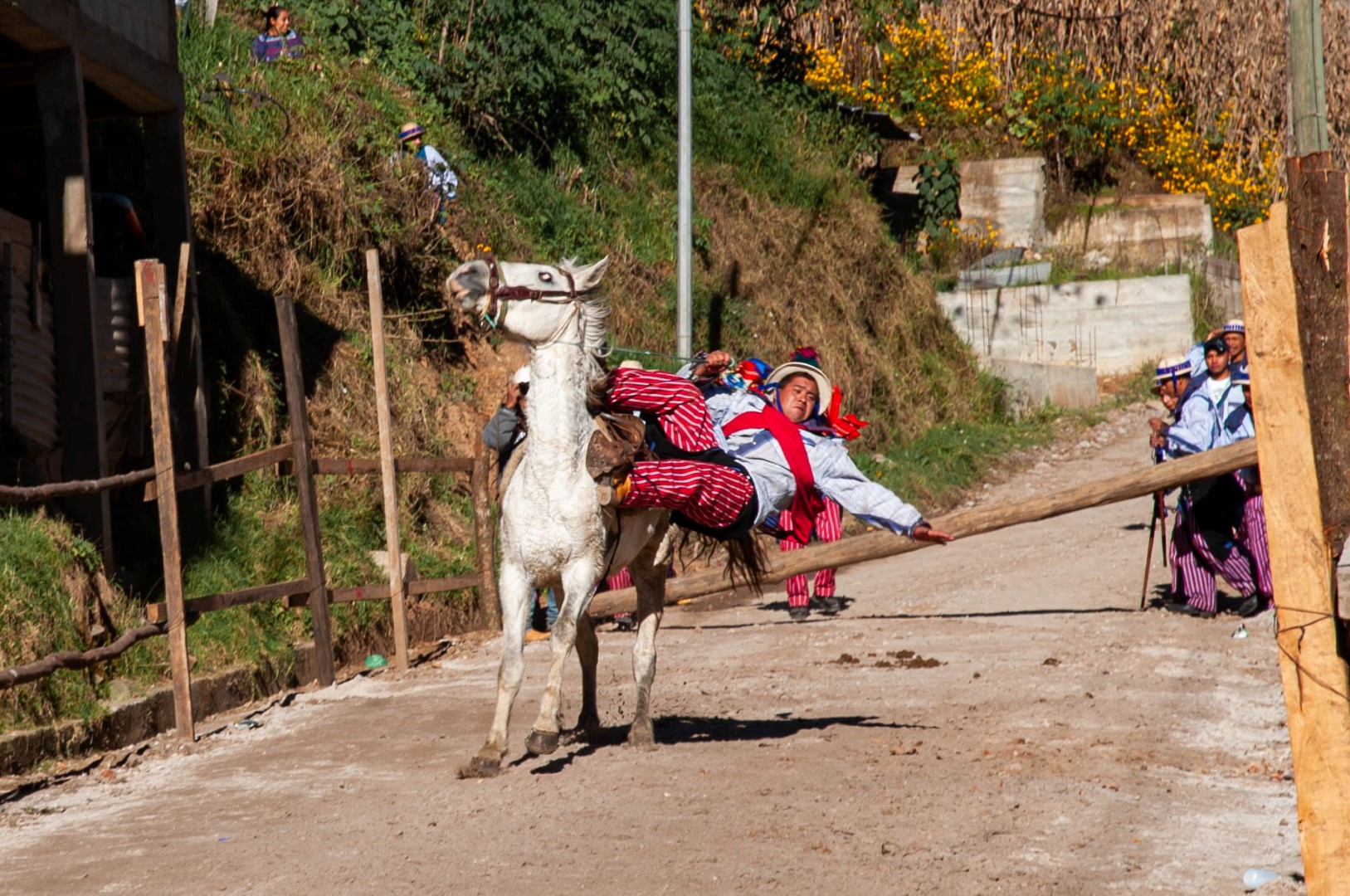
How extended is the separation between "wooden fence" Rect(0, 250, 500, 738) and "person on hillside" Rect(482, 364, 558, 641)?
505 millimetres

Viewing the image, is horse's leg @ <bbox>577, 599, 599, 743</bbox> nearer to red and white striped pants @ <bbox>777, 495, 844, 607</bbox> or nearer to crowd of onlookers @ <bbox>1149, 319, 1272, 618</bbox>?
red and white striped pants @ <bbox>777, 495, 844, 607</bbox>

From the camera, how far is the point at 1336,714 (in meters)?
5.01

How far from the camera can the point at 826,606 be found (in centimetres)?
1341

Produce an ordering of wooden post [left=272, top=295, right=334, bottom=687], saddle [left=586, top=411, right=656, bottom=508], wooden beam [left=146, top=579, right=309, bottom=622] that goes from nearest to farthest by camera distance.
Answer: saddle [left=586, top=411, right=656, bottom=508], wooden beam [left=146, top=579, right=309, bottom=622], wooden post [left=272, top=295, right=334, bottom=687]

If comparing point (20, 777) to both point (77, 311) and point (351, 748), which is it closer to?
point (351, 748)

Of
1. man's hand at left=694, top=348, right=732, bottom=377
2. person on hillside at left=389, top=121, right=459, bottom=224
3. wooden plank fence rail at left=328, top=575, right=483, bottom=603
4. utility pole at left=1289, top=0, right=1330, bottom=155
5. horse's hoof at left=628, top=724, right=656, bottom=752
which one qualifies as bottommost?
horse's hoof at left=628, top=724, right=656, bottom=752

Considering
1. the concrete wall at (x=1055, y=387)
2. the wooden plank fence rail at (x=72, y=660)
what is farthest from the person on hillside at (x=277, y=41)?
the concrete wall at (x=1055, y=387)

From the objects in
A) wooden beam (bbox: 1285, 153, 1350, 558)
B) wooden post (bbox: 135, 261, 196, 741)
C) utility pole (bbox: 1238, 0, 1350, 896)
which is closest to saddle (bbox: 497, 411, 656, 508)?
wooden post (bbox: 135, 261, 196, 741)

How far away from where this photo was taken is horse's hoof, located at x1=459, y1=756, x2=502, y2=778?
23.1 ft

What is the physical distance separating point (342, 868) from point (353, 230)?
34.9 ft

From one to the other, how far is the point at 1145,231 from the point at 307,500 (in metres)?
24.3

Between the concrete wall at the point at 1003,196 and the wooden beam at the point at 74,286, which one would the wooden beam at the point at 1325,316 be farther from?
the concrete wall at the point at 1003,196

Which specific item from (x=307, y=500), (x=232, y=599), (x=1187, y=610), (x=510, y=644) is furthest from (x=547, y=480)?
(x=1187, y=610)

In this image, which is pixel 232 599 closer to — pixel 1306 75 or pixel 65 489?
pixel 65 489
